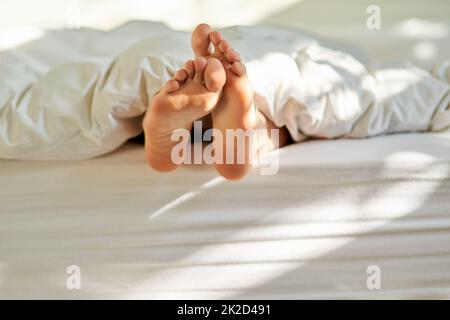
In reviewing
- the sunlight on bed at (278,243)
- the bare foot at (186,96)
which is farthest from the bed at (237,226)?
the bare foot at (186,96)

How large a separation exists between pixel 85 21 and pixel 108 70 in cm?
75

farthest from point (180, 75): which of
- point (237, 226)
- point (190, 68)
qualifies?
point (237, 226)

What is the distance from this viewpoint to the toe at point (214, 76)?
0.94 metres

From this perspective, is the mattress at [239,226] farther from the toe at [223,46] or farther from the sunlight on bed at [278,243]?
the toe at [223,46]

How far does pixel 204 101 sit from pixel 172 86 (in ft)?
0.17

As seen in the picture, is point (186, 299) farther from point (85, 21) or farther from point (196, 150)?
point (85, 21)

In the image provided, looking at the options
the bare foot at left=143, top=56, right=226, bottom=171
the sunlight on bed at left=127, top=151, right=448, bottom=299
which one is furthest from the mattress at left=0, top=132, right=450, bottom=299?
the bare foot at left=143, top=56, right=226, bottom=171

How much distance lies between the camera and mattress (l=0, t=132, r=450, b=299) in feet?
3.55

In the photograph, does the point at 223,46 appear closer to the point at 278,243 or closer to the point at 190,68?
the point at 190,68

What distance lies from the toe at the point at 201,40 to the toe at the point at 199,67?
8 centimetres

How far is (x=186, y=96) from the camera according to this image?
95 cm

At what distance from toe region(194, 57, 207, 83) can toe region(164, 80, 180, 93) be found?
1.3 inches

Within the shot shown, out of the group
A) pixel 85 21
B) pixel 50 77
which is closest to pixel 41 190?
pixel 50 77

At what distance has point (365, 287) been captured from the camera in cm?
111
